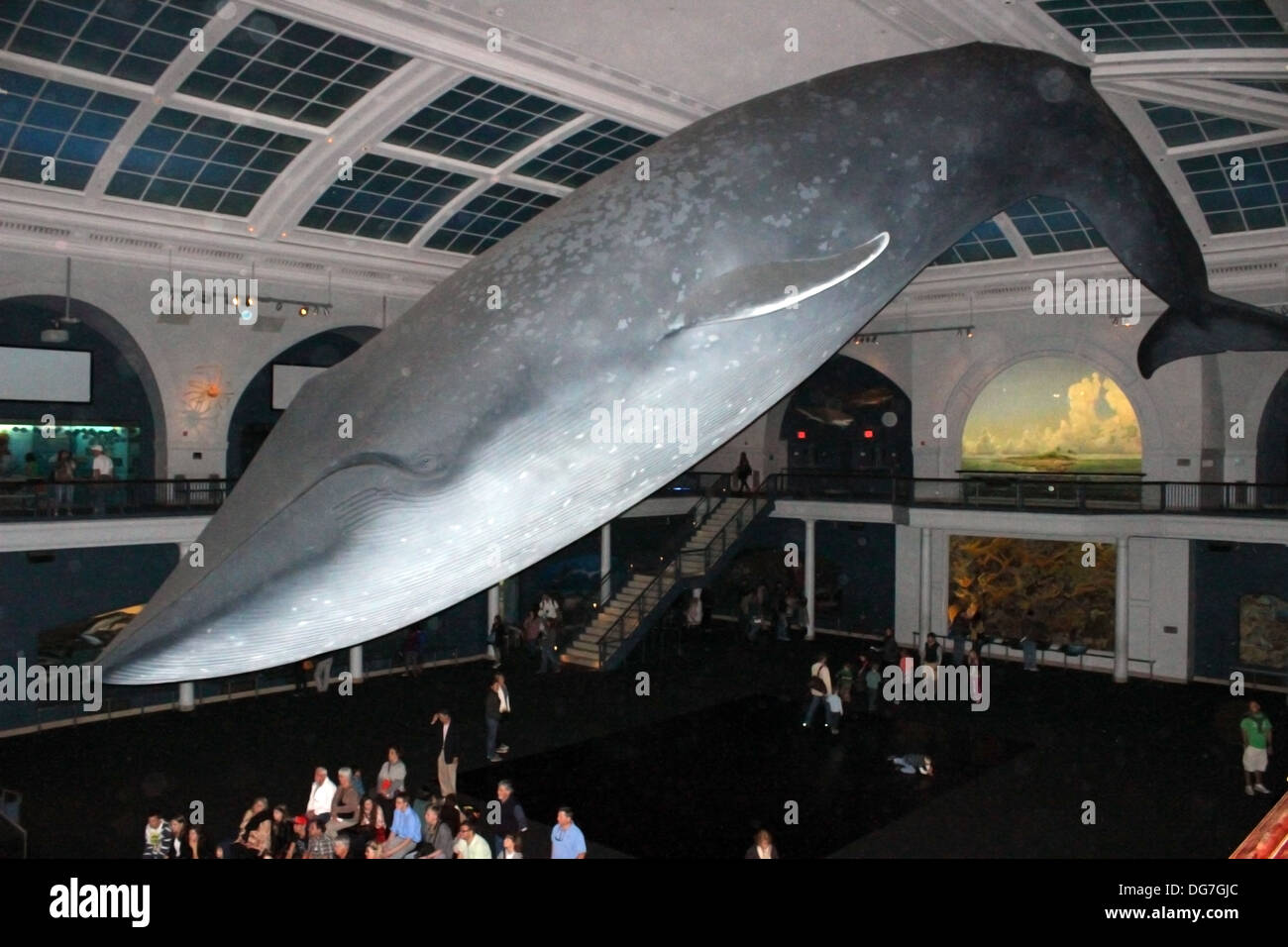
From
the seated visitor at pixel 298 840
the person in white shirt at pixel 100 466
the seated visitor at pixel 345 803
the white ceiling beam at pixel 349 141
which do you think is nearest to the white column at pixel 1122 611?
the white ceiling beam at pixel 349 141

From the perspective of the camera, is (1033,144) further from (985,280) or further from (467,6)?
(985,280)

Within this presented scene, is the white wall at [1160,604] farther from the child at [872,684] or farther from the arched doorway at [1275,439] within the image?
the child at [872,684]

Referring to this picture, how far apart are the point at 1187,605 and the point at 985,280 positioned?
9.97 meters

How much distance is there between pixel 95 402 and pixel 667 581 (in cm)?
1475

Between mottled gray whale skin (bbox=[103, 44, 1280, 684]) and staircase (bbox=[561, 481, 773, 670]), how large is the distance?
74.3 feet

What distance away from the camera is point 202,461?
76.9 feet

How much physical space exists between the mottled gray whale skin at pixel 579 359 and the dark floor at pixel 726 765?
1115 centimetres

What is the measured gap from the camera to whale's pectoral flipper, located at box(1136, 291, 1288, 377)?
420 cm

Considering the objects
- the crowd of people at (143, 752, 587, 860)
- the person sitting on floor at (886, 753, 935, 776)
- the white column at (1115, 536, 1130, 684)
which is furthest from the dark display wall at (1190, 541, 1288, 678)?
the crowd of people at (143, 752, 587, 860)

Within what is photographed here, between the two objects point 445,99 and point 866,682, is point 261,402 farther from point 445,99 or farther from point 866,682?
point 866,682

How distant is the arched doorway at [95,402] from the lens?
73.1ft

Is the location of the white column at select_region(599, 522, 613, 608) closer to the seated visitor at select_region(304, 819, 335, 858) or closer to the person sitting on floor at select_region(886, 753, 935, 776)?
the person sitting on floor at select_region(886, 753, 935, 776)

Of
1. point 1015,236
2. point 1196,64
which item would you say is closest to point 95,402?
point 1015,236

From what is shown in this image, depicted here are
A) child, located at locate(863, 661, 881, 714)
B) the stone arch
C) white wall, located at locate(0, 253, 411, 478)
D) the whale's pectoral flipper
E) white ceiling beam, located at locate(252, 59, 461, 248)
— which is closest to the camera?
the whale's pectoral flipper
